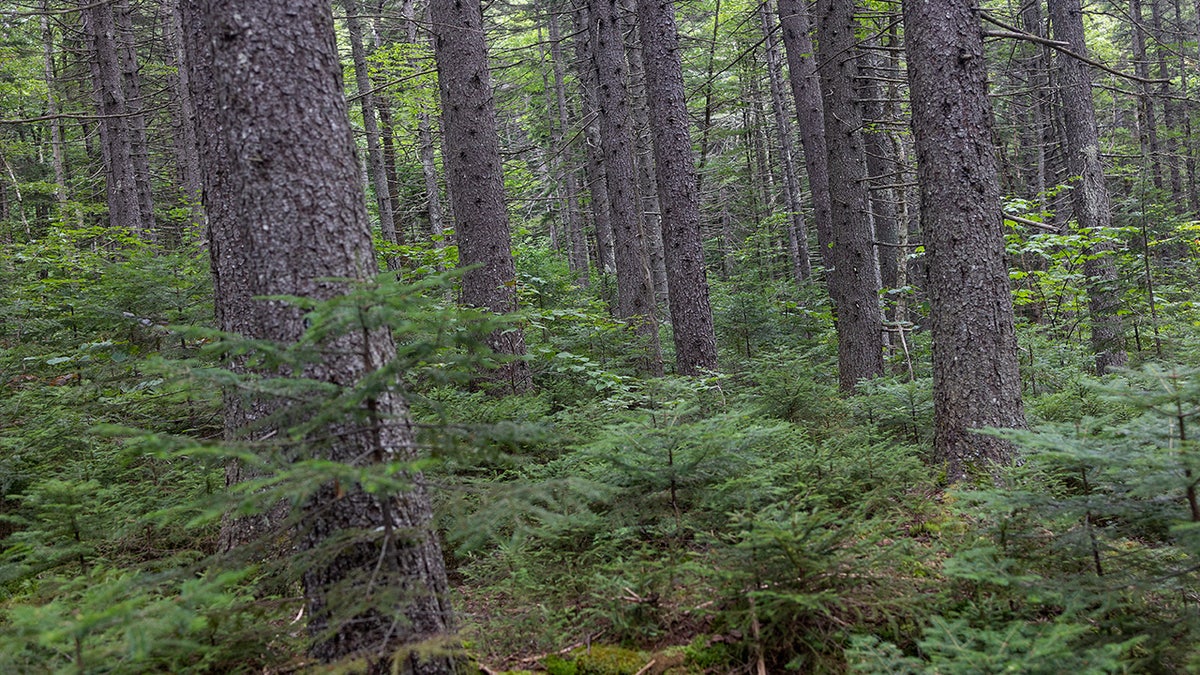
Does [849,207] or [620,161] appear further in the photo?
[620,161]

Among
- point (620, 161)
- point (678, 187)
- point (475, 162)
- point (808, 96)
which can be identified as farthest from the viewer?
point (808, 96)

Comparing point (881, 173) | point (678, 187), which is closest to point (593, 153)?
point (881, 173)

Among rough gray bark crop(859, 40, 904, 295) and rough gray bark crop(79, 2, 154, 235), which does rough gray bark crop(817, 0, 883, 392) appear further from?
rough gray bark crop(79, 2, 154, 235)

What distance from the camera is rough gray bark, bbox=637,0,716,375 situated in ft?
27.6

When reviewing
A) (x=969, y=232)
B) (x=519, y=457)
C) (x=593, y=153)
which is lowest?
(x=519, y=457)

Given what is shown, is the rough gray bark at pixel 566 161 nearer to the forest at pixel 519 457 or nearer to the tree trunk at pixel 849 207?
the tree trunk at pixel 849 207

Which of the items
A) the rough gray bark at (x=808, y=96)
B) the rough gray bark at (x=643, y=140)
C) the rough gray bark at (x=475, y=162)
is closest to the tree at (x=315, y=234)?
the rough gray bark at (x=475, y=162)

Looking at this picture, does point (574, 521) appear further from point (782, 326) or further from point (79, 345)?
point (782, 326)

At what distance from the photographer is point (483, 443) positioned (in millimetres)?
2465

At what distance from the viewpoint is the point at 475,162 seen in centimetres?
782

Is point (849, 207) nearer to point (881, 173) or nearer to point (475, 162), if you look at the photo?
point (881, 173)

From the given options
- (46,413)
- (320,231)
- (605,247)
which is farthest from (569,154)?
(320,231)

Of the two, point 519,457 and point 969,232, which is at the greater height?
point 969,232

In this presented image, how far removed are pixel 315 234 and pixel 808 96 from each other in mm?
11450
